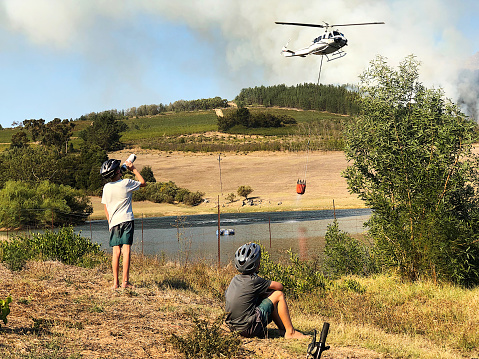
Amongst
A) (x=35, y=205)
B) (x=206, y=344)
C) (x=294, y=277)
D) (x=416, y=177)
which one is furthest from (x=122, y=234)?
(x=35, y=205)

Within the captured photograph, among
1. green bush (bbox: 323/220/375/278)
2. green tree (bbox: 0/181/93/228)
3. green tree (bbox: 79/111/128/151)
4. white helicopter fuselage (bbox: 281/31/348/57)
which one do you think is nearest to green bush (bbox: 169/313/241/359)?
green bush (bbox: 323/220/375/278)

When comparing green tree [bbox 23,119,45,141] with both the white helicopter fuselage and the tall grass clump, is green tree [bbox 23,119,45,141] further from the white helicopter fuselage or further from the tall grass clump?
the tall grass clump

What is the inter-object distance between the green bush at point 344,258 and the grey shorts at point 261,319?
1220 centimetres

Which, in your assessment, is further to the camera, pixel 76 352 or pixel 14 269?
pixel 14 269

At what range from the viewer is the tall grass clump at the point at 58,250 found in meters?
12.2

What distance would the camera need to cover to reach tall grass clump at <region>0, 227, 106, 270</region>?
12.2 meters

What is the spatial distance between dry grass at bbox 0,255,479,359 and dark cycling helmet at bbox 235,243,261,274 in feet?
2.80

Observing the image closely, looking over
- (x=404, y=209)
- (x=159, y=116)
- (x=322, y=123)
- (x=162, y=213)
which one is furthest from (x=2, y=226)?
(x=159, y=116)

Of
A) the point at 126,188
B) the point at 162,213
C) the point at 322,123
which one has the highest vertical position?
the point at 322,123

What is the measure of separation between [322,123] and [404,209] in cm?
12889

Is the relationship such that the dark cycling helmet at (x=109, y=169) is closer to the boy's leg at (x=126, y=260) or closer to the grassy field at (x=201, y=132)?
the boy's leg at (x=126, y=260)

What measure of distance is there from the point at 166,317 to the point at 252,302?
1.45 metres

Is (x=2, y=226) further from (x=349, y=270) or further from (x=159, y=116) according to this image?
(x=159, y=116)

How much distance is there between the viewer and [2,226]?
44031mm
